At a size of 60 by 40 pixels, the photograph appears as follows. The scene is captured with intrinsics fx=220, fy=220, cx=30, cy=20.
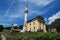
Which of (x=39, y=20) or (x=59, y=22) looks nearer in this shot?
(x=59, y=22)

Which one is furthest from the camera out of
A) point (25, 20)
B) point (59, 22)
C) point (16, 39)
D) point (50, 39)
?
point (25, 20)

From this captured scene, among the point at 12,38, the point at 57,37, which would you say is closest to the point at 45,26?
the point at 12,38

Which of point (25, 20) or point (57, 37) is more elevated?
point (25, 20)

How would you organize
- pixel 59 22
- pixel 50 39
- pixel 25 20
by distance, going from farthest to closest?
pixel 25 20 < pixel 59 22 < pixel 50 39

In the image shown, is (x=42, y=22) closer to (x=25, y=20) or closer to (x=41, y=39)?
(x=25, y=20)

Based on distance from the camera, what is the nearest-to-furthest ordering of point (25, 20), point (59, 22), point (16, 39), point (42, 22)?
point (16, 39), point (59, 22), point (25, 20), point (42, 22)

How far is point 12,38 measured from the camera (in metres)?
38.6

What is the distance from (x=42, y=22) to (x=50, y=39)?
4902cm

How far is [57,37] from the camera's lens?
32.7 meters

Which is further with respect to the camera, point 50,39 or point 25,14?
point 25,14

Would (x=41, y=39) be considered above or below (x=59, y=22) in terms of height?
below

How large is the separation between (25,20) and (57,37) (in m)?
40.4

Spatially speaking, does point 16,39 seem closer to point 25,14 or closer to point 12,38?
point 12,38

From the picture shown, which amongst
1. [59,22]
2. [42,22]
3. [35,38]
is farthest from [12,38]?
[42,22]
